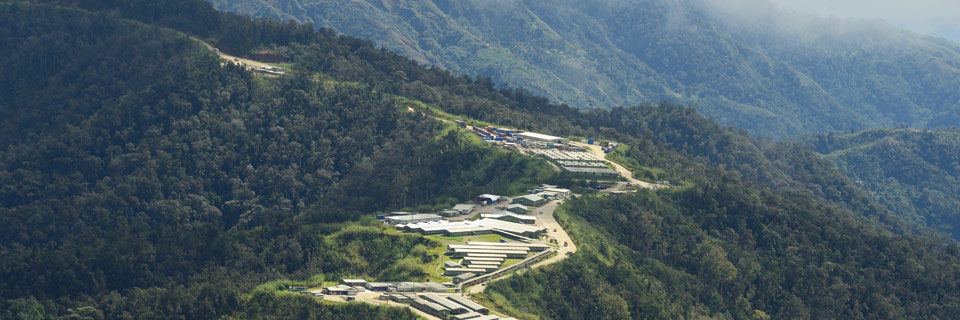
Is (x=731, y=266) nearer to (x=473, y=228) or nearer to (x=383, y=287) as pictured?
(x=473, y=228)

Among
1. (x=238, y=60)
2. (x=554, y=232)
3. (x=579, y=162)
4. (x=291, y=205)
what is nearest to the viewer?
(x=554, y=232)

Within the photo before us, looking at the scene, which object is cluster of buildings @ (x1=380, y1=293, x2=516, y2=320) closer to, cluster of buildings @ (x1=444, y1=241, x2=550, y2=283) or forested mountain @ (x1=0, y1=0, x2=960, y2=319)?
forested mountain @ (x1=0, y1=0, x2=960, y2=319)

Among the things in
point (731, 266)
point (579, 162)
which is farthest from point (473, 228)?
point (579, 162)

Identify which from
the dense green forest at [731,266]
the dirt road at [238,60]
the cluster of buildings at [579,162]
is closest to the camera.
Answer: the dense green forest at [731,266]

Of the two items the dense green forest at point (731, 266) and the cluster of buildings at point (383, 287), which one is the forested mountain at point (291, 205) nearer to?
the dense green forest at point (731, 266)

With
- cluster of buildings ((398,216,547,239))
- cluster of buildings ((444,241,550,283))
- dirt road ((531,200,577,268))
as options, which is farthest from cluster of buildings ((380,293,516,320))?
cluster of buildings ((398,216,547,239))

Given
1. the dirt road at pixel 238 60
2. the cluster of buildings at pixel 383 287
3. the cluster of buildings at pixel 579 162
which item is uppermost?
the dirt road at pixel 238 60

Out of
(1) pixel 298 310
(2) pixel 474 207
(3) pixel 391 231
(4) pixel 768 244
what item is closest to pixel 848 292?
(4) pixel 768 244

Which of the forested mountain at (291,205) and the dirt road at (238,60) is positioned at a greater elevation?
the dirt road at (238,60)

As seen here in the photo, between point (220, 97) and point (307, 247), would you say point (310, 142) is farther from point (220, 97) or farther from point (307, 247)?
point (307, 247)

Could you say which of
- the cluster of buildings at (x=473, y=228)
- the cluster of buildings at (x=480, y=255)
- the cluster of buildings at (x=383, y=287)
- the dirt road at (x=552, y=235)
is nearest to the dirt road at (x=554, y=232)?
the dirt road at (x=552, y=235)
